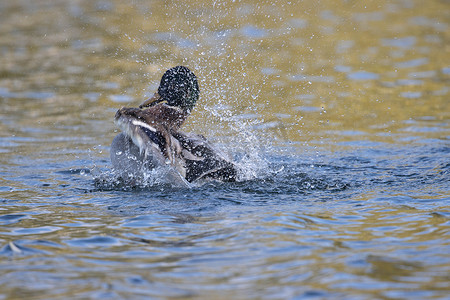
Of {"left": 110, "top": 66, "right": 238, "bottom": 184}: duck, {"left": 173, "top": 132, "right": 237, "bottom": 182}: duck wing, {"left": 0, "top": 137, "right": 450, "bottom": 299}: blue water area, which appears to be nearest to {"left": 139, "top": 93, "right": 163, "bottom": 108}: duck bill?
{"left": 110, "top": 66, "right": 238, "bottom": 184}: duck

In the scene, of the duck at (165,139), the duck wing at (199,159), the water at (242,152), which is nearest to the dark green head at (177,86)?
the duck at (165,139)

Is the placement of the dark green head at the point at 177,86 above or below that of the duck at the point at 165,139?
above

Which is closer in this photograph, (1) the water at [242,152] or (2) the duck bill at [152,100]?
(1) the water at [242,152]

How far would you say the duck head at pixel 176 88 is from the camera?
634 centimetres

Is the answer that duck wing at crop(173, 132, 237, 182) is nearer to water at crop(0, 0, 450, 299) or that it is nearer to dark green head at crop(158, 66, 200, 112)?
water at crop(0, 0, 450, 299)

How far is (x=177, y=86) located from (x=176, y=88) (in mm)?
22

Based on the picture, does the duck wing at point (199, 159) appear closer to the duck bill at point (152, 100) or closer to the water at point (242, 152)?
the water at point (242, 152)

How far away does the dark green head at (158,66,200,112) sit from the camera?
634cm

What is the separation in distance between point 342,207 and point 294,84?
21.2ft

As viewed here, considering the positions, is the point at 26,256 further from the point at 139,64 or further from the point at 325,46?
the point at 325,46

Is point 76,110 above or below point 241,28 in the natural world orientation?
below

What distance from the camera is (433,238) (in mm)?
5207

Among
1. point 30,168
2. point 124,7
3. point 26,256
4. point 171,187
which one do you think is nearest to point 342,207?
point 171,187

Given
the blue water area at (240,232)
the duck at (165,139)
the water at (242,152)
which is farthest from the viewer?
the duck at (165,139)
